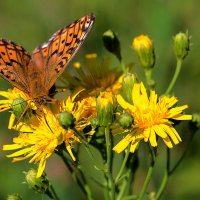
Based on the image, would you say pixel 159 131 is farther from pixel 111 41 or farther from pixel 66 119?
pixel 111 41

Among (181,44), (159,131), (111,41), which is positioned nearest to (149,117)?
(159,131)

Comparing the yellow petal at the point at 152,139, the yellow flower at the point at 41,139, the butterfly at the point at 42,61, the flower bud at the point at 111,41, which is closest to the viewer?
the yellow petal at the point at 152,139

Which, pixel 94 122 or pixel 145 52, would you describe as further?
pixel 145 52

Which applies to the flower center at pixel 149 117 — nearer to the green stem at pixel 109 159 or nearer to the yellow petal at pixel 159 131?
the yellow petal at pixel 159 131

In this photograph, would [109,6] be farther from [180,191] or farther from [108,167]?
[108,167]

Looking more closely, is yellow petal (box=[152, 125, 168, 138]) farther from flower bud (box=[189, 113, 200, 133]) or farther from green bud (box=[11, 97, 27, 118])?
green bud (box=[11, 97, 27, 118])

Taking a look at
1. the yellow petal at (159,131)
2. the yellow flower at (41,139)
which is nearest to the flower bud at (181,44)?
the yellow petal at (159,131)

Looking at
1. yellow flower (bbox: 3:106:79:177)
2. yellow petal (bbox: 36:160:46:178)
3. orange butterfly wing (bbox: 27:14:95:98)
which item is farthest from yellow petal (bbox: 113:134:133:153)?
orange butterfly wing (bbox: 27:14:95:98)
